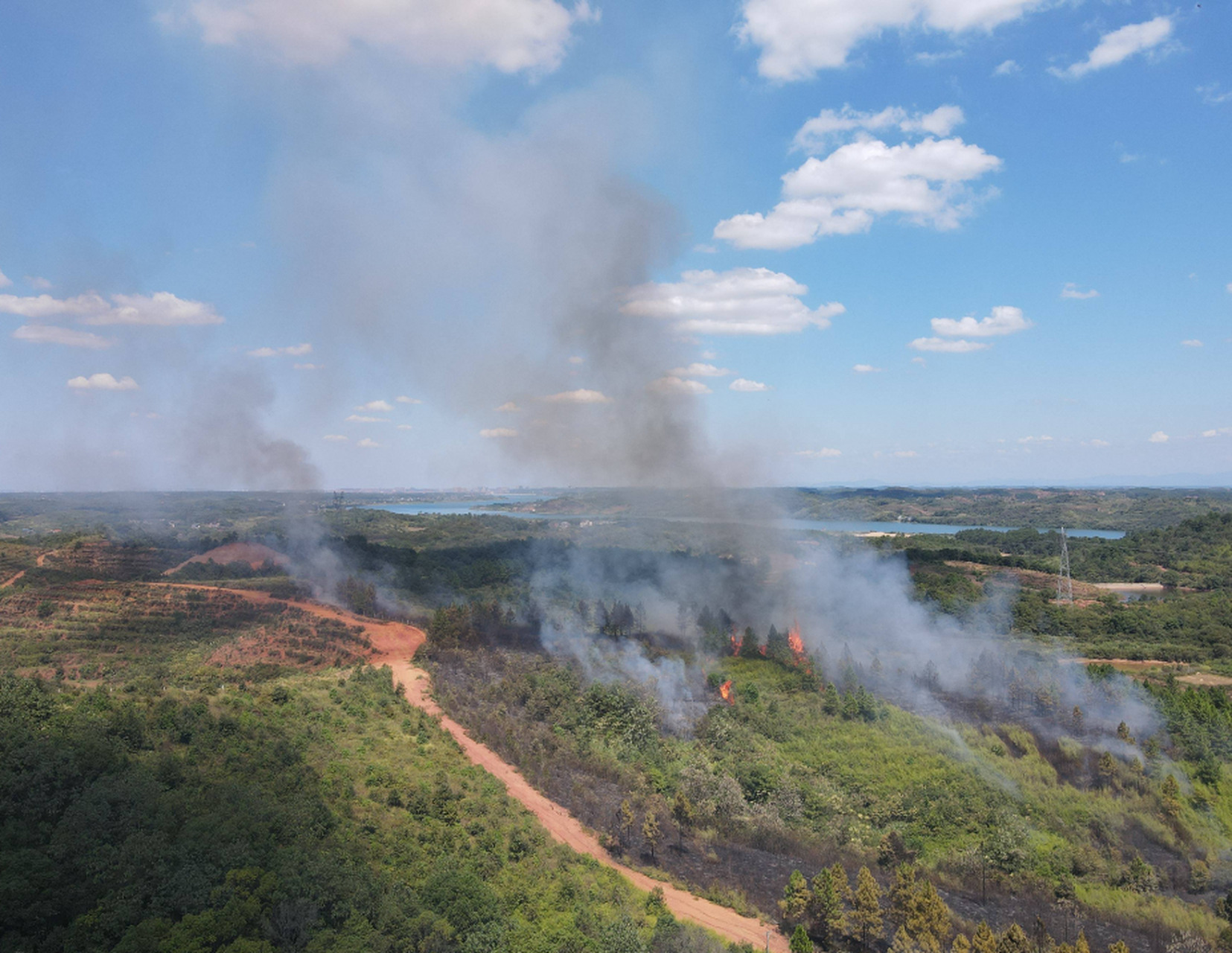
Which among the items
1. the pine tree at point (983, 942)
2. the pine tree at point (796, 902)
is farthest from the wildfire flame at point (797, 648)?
the pine tree at point (983, 942)

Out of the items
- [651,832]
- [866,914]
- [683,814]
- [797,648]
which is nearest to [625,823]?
[651,832]

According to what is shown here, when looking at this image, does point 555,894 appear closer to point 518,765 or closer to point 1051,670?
point 518,765

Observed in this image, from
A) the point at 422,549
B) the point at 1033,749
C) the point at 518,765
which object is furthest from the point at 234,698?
the point at 422,549

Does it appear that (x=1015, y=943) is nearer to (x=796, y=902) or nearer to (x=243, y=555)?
(x=796, y=902)

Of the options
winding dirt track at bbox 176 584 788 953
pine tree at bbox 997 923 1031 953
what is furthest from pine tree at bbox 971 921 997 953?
winding dirt track at bbox 176 584 788 953

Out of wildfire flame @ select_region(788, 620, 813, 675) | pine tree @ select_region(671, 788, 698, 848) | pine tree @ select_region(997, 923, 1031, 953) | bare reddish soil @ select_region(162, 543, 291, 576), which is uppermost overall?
bare reddish soil @ select_region(162, 543, 291, 576)

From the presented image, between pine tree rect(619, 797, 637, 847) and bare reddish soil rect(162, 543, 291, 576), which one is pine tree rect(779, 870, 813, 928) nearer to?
pine tree rect(619, 797, 637, 847)
